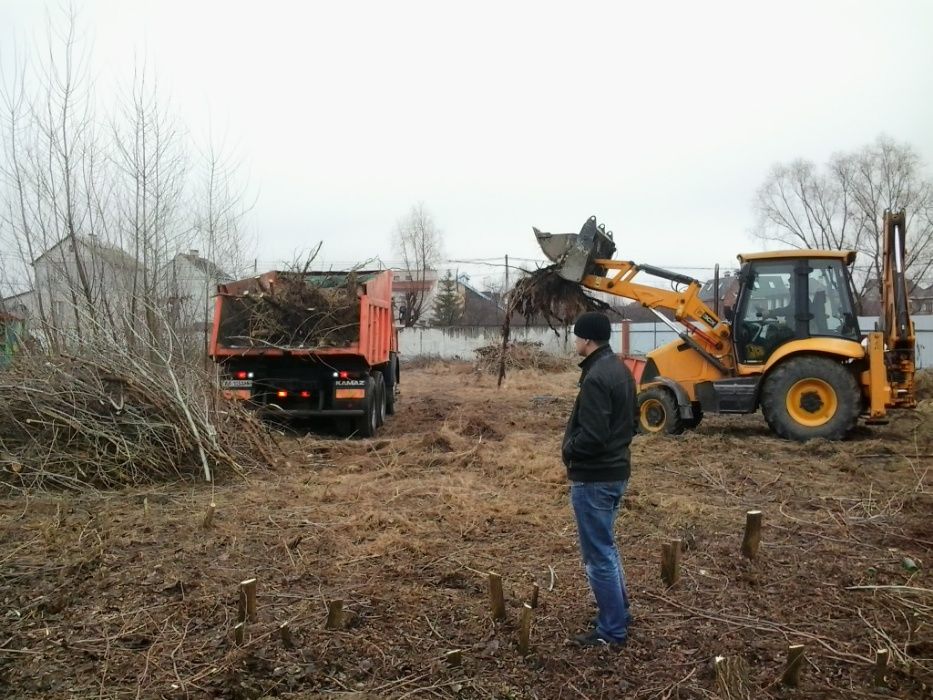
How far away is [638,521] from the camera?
5.74m

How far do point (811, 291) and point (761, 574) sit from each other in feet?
20.4

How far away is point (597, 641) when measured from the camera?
3580mm

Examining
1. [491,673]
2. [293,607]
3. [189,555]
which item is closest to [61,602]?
[189,555]

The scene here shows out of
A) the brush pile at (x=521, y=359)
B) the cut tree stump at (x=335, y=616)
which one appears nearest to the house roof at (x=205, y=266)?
the cut tree stump at (x=335, y=616)

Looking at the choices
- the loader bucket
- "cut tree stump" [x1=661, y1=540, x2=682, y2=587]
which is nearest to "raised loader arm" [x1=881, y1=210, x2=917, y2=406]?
the loader bucket

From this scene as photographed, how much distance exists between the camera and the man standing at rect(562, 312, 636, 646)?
358 centimetres

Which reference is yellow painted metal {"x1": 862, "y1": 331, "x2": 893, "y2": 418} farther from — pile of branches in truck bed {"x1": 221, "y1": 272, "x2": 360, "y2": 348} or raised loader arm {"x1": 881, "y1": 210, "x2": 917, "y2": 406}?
pile of branches in truck bed {"x1": 221, "y1": 272, "x2": 360, "y2": 348}

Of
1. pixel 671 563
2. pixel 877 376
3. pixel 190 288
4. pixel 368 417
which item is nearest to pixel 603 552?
pixel 671 563

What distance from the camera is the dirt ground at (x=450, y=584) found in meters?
3.33

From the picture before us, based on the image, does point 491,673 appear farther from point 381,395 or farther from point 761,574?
point 381,395

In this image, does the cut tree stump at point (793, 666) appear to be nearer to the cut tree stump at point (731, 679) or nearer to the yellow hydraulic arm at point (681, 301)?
the cut tree stump at point (731, 679)

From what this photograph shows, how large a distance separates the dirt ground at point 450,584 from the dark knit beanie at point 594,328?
149 centimetres

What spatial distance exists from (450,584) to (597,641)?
1.12 metres

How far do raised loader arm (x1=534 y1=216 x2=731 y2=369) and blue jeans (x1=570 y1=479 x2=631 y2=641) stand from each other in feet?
23.9
